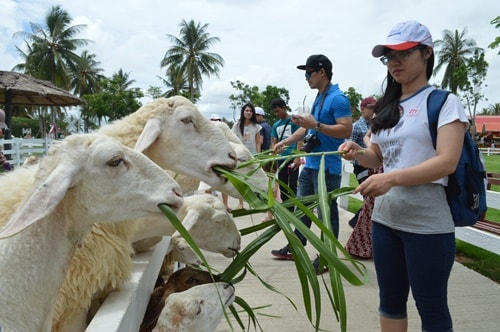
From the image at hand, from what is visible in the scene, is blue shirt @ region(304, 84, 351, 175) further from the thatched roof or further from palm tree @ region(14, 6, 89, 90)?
palm tree @ region(14, 6, 89, 90)

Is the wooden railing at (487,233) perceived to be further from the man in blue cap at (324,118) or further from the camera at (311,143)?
the camera at (311,143)

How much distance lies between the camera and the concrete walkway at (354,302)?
11.0 feet

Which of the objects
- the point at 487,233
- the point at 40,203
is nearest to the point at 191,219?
the point at 40,203

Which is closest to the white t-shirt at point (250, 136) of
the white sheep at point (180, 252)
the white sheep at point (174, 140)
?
the white sheep at point (180, 252)

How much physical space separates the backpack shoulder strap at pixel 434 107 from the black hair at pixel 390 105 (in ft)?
0.57

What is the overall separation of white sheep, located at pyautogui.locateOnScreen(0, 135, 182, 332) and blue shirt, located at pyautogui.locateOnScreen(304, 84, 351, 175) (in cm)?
251

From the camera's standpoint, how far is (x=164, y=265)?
9.25 ft

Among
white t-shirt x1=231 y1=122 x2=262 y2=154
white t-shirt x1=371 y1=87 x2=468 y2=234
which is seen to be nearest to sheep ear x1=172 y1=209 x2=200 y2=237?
white t-shirt x1=371 y1=87 x2=468 y2=234

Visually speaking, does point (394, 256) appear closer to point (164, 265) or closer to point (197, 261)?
point (197, 261)

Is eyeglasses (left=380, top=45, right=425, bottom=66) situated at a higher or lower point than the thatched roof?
lower

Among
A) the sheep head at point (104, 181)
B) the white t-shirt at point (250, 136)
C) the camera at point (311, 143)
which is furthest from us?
the white t-shirt at point (250, 136)

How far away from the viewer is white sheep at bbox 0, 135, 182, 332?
143 cm

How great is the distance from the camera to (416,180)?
75.2 inches

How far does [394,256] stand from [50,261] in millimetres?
1629
